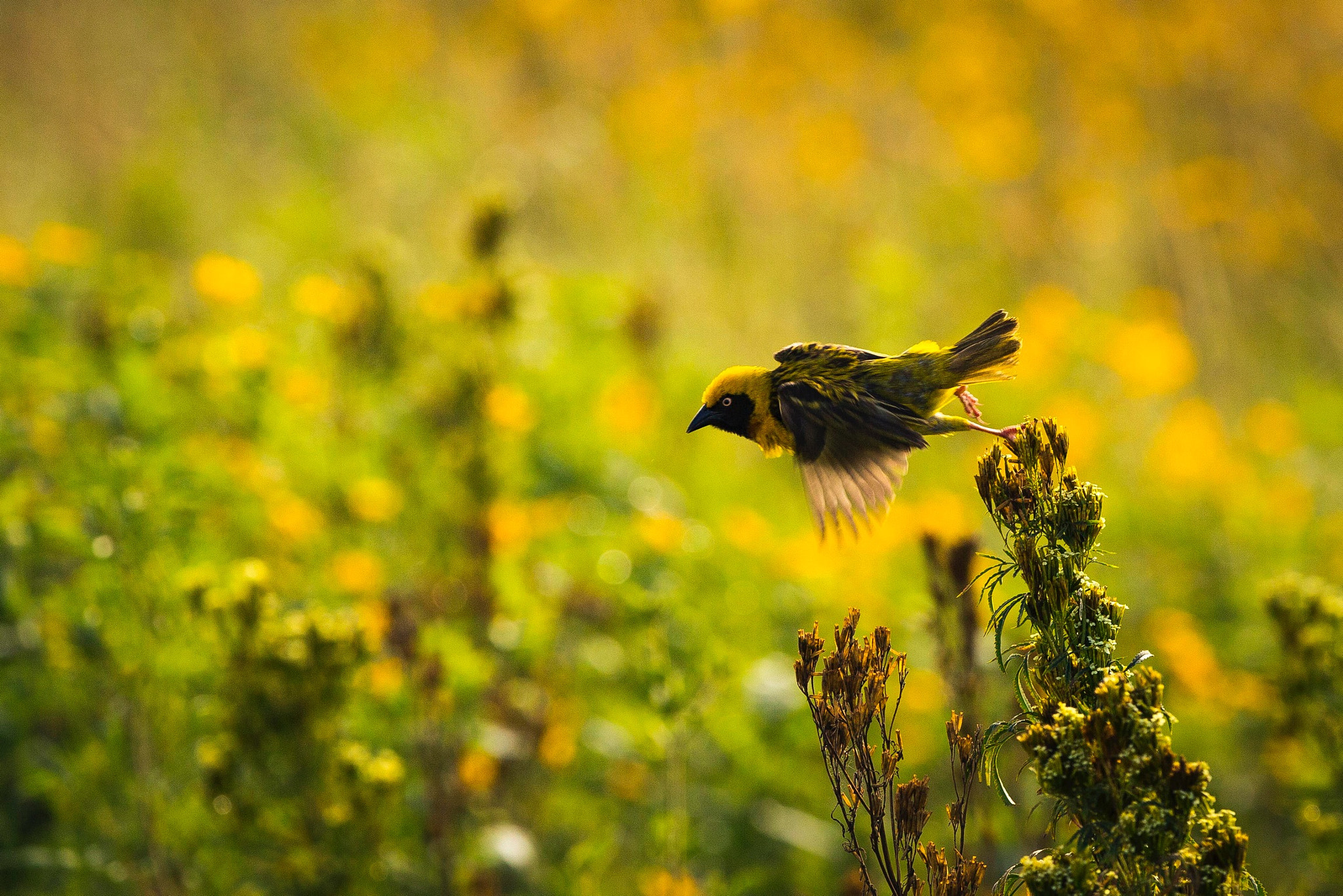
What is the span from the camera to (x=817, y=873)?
268 cm

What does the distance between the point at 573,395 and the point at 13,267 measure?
197cm

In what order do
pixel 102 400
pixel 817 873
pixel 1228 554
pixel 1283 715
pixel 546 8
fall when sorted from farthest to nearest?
pixel 546 8, pixel 1228 554, pixel 817 873, pixel 102 400, pixel 1283 715

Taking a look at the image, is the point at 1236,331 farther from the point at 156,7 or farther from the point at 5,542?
the point at 156,7

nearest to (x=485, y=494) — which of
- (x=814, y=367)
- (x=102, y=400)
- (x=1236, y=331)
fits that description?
(x=102, y=400)

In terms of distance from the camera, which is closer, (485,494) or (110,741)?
(110,741)

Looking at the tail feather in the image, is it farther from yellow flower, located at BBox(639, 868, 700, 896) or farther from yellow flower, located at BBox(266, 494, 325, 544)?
yellow flower, located at BBox(266, 494, 325, 544)

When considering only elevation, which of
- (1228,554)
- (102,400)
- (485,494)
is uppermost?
(1228,554)

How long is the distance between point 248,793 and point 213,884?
1.03ft

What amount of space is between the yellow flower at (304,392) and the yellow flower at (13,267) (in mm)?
929

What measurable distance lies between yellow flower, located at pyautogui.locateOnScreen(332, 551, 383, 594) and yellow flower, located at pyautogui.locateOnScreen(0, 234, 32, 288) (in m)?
1.59

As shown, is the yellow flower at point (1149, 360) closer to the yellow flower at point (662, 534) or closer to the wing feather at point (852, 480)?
the yellow flower at point (662, 534)

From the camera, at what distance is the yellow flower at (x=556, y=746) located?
2.64 meters

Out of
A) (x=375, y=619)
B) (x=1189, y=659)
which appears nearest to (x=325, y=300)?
(x=375, y=619)

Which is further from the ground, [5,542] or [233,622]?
[233,622]
